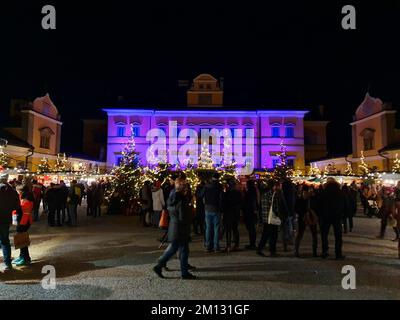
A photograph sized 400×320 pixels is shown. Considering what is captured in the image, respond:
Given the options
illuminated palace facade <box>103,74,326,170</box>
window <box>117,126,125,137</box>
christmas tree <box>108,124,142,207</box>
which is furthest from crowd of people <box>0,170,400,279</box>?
window <box>117,126,125,137</box>

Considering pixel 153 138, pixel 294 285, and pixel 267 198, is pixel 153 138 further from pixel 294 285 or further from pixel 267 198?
pixel 294 285

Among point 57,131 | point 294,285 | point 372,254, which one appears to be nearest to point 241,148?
point 57,131

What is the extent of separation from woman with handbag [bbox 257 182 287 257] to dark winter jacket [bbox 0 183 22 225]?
5.87 m

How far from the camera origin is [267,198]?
9688 millimetres

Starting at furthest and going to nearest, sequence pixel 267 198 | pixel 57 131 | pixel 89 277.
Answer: pixel 57 131 < pixel 267 198 < pixel 89 277

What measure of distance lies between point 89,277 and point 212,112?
37.7m

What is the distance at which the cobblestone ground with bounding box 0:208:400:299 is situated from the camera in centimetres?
625

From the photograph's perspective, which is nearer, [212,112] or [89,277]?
[89,277]

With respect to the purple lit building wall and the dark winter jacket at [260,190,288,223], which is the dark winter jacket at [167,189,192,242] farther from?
the purple lit building wall

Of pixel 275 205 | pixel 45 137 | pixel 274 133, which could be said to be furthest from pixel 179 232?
pixel 274 133

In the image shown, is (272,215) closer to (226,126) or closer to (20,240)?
(20,240)

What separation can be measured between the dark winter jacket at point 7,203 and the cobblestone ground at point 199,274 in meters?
1.14

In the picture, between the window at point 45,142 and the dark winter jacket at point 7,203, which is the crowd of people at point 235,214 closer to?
the dark winter jacket at point 7,203

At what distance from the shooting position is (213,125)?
44.4m
